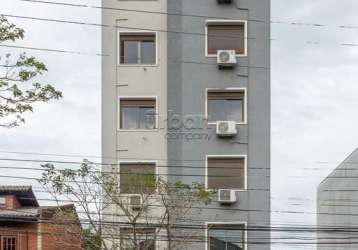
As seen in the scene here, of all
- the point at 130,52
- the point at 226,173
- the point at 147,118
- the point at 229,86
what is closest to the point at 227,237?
the point at 226,173

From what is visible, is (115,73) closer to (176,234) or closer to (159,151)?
(159,151)

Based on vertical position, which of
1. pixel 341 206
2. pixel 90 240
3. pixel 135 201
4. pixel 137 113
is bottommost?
pixel 90 240

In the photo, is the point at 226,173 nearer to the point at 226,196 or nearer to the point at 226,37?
the point at 226,196

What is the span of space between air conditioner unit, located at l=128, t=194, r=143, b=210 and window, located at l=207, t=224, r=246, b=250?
3.06 m

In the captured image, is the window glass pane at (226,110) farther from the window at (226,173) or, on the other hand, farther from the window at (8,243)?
the window at (8,243)

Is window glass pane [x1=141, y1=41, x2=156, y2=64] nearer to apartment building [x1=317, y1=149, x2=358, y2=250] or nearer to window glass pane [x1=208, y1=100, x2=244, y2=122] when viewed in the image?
window glass pane [x1=208, y1=100, x2=244, y2=122]

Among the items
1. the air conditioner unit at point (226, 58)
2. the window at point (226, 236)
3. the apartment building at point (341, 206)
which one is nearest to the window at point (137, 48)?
the air conditioner unit at point (226, 58)

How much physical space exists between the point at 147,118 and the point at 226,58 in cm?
326

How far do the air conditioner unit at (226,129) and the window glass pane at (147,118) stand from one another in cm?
220

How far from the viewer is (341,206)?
50.4m

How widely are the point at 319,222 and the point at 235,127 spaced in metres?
33.1

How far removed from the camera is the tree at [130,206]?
82.2ft

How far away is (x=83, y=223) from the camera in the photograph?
2498 cm

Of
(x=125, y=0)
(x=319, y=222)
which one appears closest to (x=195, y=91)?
(x=125, y=0)
